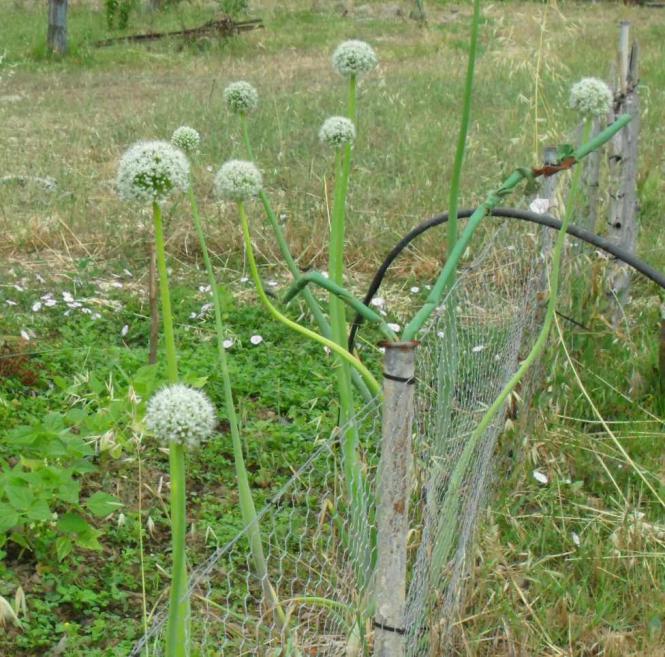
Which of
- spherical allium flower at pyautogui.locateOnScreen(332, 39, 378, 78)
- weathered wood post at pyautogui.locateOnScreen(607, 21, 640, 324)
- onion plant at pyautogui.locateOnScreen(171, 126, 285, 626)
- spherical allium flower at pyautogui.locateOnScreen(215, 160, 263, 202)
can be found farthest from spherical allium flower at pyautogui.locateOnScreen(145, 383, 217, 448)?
weathered wood post at pyautogui.locateOnScreen(607, 21, 640, 324)

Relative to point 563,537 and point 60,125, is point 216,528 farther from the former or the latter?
point 60,125

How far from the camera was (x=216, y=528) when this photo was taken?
3.02 metres

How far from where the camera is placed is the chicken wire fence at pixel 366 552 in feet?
7.21

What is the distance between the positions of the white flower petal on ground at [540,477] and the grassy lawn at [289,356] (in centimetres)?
3

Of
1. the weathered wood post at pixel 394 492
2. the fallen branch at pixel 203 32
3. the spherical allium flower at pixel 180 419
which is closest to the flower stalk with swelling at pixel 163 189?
the spherical allium flower at pixel 180 419

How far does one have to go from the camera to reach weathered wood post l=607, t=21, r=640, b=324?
13.6 ft

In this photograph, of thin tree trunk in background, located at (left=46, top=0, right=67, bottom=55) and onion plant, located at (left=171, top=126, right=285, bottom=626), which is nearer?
onion plant, located at (left=171, top=126, right=285, bottom=626)

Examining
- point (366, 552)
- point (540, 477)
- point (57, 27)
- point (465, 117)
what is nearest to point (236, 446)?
point (366, 552)

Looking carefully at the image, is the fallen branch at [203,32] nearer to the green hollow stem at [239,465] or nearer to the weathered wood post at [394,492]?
the green hollow stem at [239,465]

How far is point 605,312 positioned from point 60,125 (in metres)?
5.44

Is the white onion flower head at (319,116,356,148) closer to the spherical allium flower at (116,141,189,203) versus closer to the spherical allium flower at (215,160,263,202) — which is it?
the spherical allium flower at (215,160,263,202)

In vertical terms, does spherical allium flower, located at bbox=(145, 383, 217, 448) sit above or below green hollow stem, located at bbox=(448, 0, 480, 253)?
below

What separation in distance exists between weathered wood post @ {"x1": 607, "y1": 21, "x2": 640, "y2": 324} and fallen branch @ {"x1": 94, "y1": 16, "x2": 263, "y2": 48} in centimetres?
932

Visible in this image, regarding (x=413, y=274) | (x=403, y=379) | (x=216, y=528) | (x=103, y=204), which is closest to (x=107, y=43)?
(x=103, y=204)
